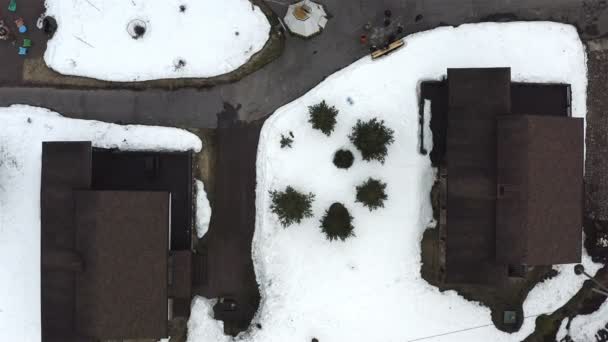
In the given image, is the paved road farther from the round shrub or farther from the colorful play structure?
the round shrub

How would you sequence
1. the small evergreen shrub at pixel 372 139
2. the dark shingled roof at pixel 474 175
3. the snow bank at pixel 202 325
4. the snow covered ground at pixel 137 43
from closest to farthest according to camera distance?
the dark shingled roof at pixel 474 175 < the small evergreen shrub at pixel 372 139 < the snow bank at pixel 202 325 < the snow covered ground at pixel 137 43

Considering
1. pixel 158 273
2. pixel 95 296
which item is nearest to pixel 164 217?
pixel 158 273

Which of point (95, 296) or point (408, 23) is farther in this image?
point (408, 23)

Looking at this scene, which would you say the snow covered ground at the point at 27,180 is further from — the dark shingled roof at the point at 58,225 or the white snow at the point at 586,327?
the white snow at the point at 586,327

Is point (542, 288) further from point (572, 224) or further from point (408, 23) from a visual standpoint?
point (408, 23)

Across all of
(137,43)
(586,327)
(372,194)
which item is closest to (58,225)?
(137,43)

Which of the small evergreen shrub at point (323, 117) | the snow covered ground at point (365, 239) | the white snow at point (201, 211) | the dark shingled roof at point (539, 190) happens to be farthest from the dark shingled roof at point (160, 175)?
the dark shingled roof at point (539, 190)

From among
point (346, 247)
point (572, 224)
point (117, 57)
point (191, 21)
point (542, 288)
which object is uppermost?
point (191, 21)
